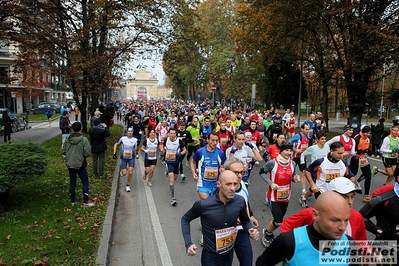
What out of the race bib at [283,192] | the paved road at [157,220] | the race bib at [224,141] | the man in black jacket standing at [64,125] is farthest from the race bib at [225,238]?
the man in black jacket standing at [64,125]

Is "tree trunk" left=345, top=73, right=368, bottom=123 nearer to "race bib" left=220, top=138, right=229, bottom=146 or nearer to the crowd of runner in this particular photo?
the crowd of runner

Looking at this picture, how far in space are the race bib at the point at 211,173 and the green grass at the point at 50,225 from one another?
6.98 feet

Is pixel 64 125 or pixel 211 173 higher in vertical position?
pixel 64 125

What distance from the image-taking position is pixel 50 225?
573 centimetres

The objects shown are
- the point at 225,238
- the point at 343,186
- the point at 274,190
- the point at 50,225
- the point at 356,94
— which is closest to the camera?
the point at 343,186

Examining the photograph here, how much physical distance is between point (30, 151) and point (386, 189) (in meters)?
6.69

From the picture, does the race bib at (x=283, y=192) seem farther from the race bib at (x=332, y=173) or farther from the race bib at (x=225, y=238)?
the race bib at (x=225, y=238)

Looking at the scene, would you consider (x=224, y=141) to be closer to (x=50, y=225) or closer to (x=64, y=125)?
(x=50, y=225)

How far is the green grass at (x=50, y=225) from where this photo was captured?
15.1ft

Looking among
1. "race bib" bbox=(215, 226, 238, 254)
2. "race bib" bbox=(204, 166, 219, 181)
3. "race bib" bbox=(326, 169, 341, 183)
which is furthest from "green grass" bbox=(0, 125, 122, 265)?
"race bib" bbox=(326, 169, 341, 183)

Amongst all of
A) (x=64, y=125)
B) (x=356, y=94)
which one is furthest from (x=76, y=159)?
(x=356, y=94)

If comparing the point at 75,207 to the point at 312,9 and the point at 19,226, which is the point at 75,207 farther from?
the point at 312,9

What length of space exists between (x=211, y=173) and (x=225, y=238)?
2364 mm

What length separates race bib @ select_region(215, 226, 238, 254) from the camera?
10.5ft
